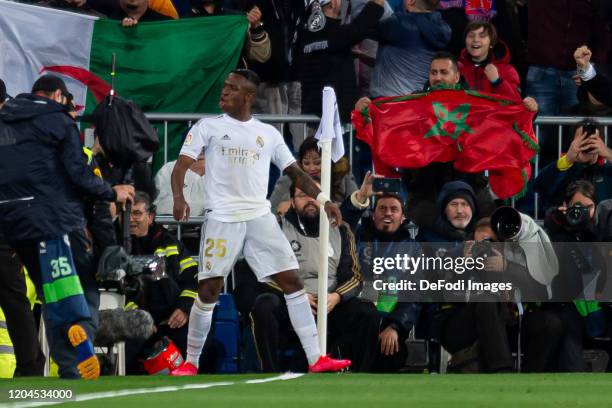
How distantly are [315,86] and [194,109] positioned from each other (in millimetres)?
1151

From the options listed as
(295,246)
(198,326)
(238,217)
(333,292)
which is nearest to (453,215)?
(333,292)

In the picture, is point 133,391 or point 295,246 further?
point 295,246

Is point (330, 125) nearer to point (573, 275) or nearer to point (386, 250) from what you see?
point (386, 250)

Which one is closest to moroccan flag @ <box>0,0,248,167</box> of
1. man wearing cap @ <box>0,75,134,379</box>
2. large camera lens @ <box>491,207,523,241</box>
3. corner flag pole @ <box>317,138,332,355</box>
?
corner flag pole @ <box>317,138,332,355</box>

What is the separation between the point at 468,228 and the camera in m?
13.0

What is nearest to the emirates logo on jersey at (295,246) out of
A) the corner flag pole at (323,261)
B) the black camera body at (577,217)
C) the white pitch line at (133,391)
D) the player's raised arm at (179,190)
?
the corner flag pole at (323,261)

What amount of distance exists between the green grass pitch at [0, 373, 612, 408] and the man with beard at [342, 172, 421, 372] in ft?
5.58

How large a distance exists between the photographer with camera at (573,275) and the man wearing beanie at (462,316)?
61 cm

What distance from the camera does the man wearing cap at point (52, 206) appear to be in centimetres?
1041

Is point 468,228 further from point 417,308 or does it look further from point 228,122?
point 228,122

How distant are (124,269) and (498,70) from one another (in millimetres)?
4947

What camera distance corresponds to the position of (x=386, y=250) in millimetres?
13062

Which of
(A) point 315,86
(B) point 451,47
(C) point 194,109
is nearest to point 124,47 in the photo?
(C) point 194,109

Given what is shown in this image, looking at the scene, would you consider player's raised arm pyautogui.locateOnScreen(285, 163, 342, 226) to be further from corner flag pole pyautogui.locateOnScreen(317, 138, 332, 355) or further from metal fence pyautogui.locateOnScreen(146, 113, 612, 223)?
metal fence pyautogui.locateOnScreen(146, 113, 612, 223)
